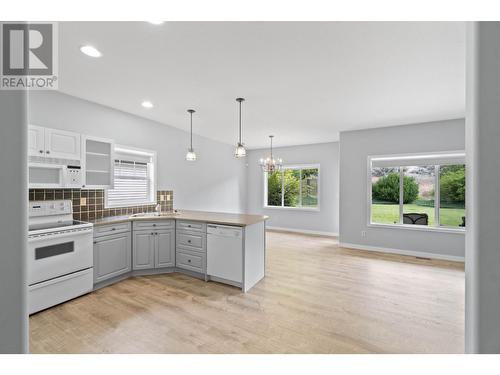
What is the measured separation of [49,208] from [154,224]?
1261mm

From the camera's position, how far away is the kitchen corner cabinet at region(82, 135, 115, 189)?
315 cm

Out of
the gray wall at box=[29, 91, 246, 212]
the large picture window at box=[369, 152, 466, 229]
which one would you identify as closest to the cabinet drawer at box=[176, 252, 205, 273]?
the gray wall at box=[29, 91, 246, 212]

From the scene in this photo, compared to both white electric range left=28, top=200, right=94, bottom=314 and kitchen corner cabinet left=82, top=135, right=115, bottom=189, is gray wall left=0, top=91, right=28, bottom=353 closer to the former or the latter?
white electric range left=28, top=200, right=94, bottom=314

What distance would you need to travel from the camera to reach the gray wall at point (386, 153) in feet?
14.1

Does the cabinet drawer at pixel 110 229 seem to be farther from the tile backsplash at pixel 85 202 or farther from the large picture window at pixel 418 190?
the large picture window at pixel 418 190

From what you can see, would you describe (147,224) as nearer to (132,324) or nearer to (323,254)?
(132,324)

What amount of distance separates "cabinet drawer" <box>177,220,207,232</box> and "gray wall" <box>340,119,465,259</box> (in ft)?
11.5

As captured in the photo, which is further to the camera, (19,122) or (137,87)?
(137,87)

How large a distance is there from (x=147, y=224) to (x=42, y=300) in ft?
4.56

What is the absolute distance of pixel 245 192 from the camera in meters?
7.95

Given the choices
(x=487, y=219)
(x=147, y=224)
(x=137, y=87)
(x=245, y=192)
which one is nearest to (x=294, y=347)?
(x=487, y=219)

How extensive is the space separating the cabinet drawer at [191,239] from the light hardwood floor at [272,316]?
1.65ft

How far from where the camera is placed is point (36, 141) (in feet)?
8.45

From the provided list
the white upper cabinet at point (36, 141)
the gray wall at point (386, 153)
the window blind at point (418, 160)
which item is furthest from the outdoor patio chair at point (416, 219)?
the white upper cabinet at point (36, 141)
